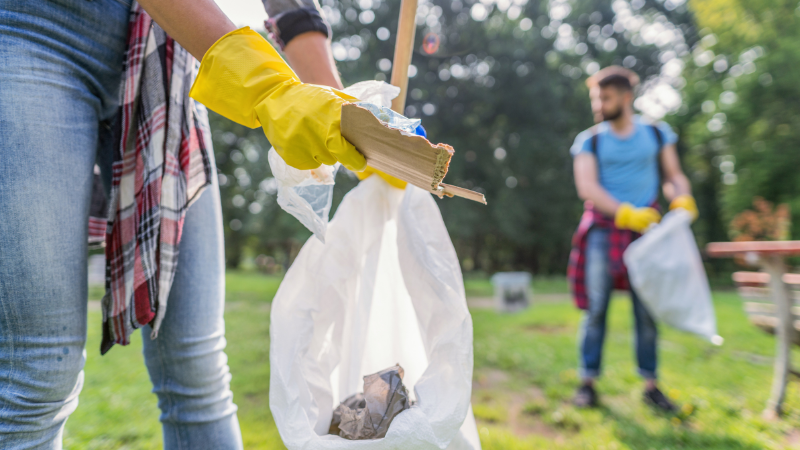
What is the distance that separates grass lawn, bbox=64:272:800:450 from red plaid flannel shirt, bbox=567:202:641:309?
616mm

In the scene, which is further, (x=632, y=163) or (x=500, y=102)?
(x=500, y=102)

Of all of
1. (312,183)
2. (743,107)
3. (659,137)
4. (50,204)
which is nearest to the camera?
(50,204)

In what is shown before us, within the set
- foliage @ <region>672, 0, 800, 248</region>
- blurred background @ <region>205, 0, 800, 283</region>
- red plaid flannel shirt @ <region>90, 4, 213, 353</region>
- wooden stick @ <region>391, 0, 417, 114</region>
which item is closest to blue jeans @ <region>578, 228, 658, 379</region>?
wooden stick @ <region>391, 0, 417, 114</region>

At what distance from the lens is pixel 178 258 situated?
974 mm

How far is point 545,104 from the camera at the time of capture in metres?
14.1

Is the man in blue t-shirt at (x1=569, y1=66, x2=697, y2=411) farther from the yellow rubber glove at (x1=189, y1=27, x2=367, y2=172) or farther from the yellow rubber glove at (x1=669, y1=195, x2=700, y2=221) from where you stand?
the yellow rubber glove at (x1=189, y1=27, x2=367, y2=172)

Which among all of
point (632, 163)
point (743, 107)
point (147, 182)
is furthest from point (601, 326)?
point (743, 107)

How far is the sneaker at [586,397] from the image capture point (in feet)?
8.12

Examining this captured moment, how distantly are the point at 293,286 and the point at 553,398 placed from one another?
7.02 ft

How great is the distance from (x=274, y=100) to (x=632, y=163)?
8.07 feet

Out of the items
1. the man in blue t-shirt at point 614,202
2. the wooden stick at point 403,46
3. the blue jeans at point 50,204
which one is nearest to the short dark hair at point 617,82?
the man in blue t-shirt at point 614,202

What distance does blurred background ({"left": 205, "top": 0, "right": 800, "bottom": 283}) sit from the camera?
11531mm

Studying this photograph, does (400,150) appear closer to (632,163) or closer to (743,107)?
(632,163)

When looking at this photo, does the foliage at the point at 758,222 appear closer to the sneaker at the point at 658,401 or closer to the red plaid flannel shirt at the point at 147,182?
the sneaker at the point at 658,401
